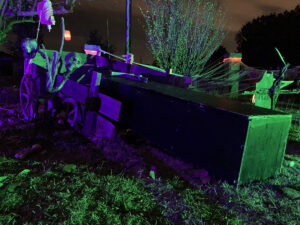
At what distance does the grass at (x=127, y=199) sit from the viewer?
243cm

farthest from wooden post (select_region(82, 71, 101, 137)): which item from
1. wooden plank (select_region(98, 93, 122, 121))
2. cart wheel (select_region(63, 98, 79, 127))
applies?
cart wheel (select_region(63, 98, 79, 127))

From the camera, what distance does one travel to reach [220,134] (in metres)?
3.14

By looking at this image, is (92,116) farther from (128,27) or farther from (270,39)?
(270,39)

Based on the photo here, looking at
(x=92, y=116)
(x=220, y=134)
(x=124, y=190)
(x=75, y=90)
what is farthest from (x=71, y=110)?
(x=220, y=134)

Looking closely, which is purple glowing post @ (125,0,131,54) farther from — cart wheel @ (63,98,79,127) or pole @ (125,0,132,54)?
cart wheel @ (63,98,79,127)

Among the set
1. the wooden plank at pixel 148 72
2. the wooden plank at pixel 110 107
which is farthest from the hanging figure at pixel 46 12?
the wooden plank at pixel 110 107

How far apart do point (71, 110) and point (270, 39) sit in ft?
85.7

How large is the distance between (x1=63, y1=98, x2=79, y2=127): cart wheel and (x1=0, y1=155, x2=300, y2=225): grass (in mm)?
1805

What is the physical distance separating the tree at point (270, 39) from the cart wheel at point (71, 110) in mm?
22520

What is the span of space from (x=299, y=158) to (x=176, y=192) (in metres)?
2.71

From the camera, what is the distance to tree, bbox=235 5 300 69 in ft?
77.5

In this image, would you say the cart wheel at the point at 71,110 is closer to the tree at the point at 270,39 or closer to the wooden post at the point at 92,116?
the wooden post at the point at 92,116

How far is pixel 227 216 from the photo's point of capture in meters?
2.53

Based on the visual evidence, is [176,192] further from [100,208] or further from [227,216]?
[100,208]
